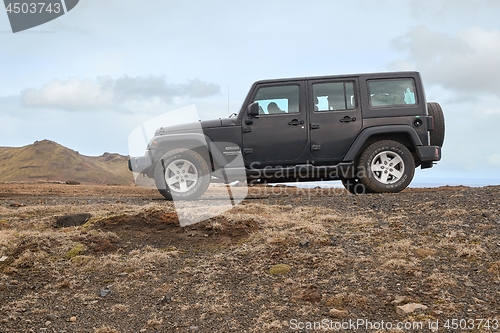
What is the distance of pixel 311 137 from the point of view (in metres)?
9.04

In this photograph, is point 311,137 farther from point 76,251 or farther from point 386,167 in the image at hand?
point 76,251

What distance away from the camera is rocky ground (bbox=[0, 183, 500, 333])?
4105 mm

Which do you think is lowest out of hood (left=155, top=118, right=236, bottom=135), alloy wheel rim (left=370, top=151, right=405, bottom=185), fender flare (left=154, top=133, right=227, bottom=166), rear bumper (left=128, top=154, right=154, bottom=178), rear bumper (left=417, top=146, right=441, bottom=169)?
alloy wheel rim (left=370, top=151, right=405, bottom=185)

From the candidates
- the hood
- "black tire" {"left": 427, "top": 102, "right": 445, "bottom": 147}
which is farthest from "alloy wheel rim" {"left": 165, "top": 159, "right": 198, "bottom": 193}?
"black tire" {"left": 427, "top": 102, "right": 445, "bottom": 147}

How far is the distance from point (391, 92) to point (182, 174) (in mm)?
4428

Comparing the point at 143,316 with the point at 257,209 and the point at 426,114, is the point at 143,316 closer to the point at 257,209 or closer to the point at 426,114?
the point at 257,209

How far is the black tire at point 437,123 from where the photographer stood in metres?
9.34

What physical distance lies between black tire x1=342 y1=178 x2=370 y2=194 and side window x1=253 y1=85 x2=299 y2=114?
209 centimetres

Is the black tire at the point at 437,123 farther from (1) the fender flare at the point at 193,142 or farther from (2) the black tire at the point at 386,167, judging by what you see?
(1) the fender flare at the point at 193,142

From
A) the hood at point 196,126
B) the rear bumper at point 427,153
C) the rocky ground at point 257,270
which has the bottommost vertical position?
the rocky ground at point 257,270

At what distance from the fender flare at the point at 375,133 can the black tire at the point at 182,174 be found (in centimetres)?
278

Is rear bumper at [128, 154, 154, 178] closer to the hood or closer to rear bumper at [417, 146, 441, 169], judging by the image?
the hood

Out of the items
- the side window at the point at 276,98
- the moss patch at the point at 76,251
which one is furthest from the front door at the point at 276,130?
the moss patch at the point at 76,251

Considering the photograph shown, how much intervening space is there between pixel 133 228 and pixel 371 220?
3.34m
